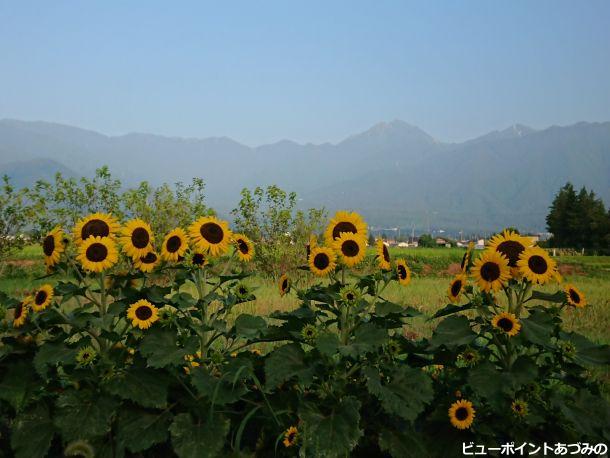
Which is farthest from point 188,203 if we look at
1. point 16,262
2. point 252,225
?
point 16,262

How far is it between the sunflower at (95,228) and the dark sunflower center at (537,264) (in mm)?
2670

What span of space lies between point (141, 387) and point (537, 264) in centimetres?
249

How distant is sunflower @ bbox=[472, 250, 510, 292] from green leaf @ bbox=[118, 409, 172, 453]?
206 cm

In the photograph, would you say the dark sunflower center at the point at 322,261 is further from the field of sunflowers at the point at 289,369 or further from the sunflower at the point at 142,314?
the sunflower at the point at 142,314

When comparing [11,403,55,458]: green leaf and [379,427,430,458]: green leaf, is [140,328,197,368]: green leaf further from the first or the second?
[379,427,430,458]: green leaf

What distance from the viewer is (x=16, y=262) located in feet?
100

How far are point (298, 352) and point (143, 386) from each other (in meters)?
0.92

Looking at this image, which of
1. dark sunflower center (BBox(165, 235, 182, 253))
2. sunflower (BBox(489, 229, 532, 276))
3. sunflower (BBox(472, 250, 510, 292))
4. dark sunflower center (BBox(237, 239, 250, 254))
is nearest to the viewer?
sunflower (BBox(472, 250, 510, 292))

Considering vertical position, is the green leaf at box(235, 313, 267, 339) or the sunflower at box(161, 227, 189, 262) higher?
the sunflower at box(161, 227, 189, 262)

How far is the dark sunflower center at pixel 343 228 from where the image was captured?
13.7ft

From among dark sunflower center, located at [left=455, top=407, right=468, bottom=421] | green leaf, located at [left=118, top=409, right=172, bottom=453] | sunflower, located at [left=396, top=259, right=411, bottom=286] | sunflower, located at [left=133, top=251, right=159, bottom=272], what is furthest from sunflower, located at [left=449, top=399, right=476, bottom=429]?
sunflower, located at [left=133, top=251, right=159, bottom=272]

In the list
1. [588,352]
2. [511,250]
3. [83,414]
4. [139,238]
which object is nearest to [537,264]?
[511,250]

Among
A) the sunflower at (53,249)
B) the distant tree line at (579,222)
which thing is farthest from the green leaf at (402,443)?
the distant tree line at (579,222)

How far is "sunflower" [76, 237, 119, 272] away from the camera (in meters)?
3.85
